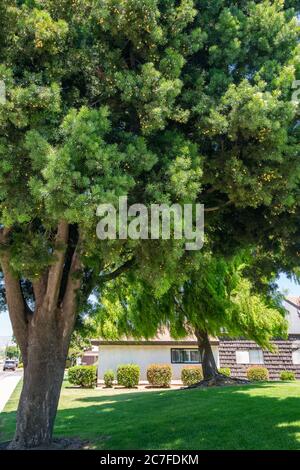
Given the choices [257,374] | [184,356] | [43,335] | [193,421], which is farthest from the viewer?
[184,356]

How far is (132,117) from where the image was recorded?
23.1ft

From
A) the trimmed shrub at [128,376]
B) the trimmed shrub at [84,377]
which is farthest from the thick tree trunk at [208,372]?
the trimmed shrub at [84,377]

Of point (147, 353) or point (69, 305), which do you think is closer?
point (69, 305)

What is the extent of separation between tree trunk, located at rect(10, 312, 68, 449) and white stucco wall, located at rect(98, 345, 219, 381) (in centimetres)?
2136

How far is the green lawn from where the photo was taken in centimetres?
841

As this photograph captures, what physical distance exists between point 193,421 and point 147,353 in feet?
64.6

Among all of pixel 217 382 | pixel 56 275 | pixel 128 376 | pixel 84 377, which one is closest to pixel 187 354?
pixel 128 376

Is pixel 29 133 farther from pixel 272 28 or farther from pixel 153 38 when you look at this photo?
pixel 272 28

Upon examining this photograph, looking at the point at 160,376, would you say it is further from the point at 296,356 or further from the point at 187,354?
the point at 296,356

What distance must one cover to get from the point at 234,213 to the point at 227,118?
3.20 m

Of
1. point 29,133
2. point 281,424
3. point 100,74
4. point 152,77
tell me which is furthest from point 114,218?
point 281,424

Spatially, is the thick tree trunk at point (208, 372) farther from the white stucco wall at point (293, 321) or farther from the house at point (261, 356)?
the white stucco wall at point (293, 321)

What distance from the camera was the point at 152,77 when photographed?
6.24 metres

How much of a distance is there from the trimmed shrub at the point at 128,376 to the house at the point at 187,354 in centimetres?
318
